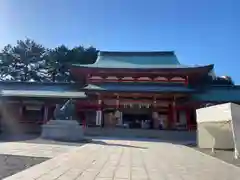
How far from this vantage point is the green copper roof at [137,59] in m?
29.4

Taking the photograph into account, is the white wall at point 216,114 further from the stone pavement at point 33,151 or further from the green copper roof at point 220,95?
the green copper roof at point 220,95

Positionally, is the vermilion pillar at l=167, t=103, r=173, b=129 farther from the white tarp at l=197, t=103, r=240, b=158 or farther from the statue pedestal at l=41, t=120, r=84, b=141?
the statue pedestal at l=41, t=120, r=84, b=141

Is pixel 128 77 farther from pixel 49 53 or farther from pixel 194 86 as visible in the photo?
pixel 49 53

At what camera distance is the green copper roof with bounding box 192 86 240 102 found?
24.9 meters

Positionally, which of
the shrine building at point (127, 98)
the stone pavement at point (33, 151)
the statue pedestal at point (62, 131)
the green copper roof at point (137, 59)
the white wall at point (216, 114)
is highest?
the green copper roof at point (137, 59)

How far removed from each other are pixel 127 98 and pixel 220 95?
8491 mm

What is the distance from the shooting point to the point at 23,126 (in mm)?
25297

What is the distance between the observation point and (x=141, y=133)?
22609 millimetres

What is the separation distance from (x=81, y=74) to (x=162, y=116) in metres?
8.89

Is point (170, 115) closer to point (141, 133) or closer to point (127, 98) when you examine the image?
point (127, 98)

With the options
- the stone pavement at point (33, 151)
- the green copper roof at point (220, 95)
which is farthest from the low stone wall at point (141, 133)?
the stone pavement at point (33, 151)

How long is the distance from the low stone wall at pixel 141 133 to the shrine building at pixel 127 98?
1910 mm

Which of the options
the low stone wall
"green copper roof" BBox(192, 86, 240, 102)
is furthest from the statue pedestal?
"green copper roof" BBox(192, 86, 240, 102)

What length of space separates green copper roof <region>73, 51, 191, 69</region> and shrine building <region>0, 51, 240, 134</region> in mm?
1786
